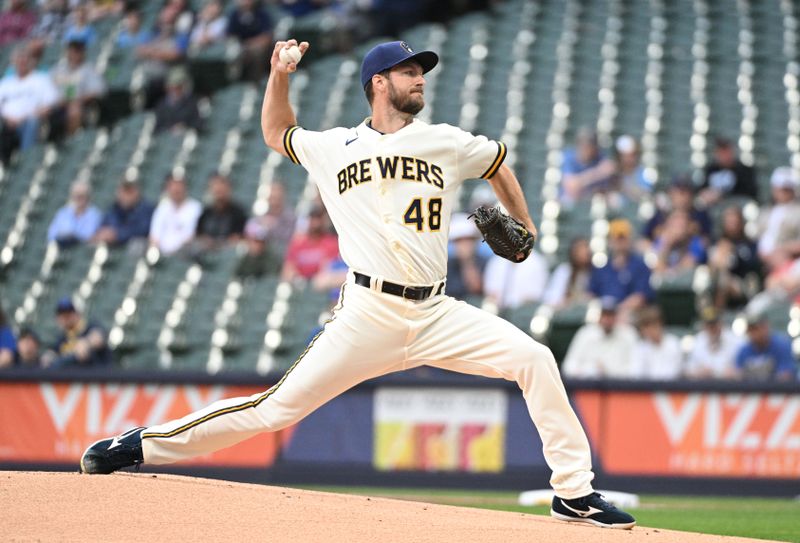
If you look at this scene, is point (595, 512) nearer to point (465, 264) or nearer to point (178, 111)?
point (465, 264)

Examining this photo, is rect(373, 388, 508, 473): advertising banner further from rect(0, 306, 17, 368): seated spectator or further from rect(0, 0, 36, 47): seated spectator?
rect(0, 0, 36, 47): seated spectator

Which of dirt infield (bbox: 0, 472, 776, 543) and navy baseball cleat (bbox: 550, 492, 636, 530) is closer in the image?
dirt infield (bbox: 0, 472, 776, 543)

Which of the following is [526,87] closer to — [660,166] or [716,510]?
[660,166]

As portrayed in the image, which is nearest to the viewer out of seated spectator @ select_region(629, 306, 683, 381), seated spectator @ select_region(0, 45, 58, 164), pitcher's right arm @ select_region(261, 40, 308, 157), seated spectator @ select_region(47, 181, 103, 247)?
pitcher's right arm @ select_region(261, 40, 308, 157)

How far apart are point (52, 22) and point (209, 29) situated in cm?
331

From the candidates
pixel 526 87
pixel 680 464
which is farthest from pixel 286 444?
pixel 526 87

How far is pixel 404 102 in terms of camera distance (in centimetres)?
586

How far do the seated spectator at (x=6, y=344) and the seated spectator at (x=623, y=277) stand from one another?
529cm

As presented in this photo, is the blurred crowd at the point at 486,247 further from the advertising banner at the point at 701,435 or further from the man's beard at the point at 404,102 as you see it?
the man's beard at the point at 404,102

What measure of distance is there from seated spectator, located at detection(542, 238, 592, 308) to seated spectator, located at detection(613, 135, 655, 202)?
1740 millimetres

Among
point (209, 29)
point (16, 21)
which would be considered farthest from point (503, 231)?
point (16, 21)

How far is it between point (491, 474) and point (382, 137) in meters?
5.58

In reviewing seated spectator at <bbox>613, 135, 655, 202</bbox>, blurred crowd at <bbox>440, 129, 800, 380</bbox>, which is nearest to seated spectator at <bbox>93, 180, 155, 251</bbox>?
blurred crowd at <bbox>440, 129, 800, 380</bbox>

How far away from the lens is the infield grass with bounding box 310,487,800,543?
7.25 meters
